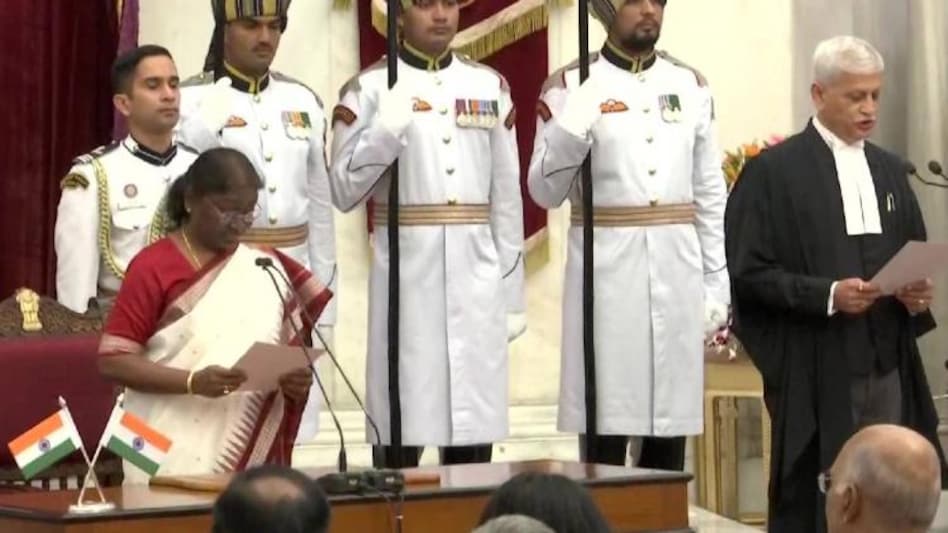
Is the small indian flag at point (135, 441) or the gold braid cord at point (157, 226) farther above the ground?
the gold braid cord at point (157, 226)

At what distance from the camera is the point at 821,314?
696 cm

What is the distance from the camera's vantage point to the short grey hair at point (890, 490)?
174 inches

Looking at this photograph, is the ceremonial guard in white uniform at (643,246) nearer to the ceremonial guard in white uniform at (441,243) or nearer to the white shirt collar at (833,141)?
the ceremonial guard in white uniform at (441,243)

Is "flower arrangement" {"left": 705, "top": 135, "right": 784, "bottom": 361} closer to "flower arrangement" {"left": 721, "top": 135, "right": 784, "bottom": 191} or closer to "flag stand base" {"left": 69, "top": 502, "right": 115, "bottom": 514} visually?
"flower arrangement" {"left": 721, "top": 135, "right": 784, "bottom": 191}

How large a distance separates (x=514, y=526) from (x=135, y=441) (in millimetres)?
2146

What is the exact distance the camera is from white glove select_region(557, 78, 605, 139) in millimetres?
7555

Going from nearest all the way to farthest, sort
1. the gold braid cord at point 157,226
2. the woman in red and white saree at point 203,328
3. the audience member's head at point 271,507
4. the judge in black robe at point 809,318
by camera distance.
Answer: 1. the audience member's head at point 271,507
2. the woman in red and white saree at point 203,328
3. the gold braid cord at point 157,226
4. the judge in black robe at point 809,318

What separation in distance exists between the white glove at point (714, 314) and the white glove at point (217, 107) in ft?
5.66

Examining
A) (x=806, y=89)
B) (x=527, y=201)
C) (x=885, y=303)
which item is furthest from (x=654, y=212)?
(x=806, y=89)

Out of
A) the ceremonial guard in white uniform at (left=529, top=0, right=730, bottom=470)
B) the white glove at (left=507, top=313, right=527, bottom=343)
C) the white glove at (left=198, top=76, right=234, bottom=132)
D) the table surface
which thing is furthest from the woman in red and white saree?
the white glove at (left=507, top=313, right=527, bottom=343)

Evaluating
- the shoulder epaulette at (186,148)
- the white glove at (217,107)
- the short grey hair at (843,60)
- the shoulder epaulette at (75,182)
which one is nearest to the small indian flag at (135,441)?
the shoulder epaulette at (75,182)

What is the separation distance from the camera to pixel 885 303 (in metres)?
7.07

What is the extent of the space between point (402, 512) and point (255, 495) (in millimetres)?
1571

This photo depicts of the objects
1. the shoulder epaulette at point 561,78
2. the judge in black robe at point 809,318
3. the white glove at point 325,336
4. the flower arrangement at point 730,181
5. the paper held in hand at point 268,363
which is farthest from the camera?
the flower arrangement at point 730,181
